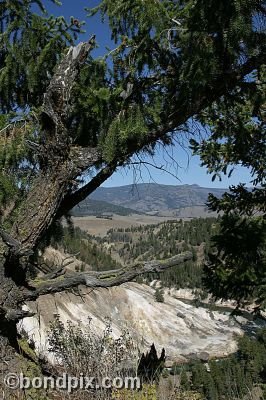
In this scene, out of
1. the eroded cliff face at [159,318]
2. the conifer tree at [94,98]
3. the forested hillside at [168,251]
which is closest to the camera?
the conifer tree at [94,98]

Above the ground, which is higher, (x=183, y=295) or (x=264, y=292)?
(x=264, y=292)

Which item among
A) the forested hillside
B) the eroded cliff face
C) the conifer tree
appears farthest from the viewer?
the forested hillside

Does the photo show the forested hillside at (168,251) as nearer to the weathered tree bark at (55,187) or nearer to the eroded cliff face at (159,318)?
the eroded cliff face at (159,318)

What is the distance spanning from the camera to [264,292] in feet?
24.9

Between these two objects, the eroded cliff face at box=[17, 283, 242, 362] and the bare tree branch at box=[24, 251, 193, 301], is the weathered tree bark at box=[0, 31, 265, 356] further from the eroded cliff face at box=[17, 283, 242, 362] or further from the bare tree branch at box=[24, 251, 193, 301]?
the eroded cliff face at box=[17, 283, 242, 362]

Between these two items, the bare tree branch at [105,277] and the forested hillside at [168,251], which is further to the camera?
the forested hillside at [168,251]

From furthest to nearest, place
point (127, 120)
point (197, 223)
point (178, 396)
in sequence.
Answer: point (197, 223) < point (127, 120) < point (178, 396)

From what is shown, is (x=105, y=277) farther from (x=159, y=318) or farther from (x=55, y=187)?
(x=159, y=318)

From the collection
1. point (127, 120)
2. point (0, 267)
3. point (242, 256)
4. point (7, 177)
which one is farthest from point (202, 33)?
point (242, 256)

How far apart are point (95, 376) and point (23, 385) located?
2.46 ft

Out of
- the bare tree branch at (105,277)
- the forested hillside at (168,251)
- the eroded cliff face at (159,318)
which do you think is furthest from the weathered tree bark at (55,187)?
the forested hillside at (168,251)

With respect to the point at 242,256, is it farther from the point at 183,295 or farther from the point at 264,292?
the point at 183,295

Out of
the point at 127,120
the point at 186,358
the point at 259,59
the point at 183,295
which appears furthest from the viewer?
the point at 183,295

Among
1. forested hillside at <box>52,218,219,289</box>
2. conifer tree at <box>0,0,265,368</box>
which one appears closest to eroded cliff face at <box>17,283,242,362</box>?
forested hillside at <box>52,218,219,289</box>
